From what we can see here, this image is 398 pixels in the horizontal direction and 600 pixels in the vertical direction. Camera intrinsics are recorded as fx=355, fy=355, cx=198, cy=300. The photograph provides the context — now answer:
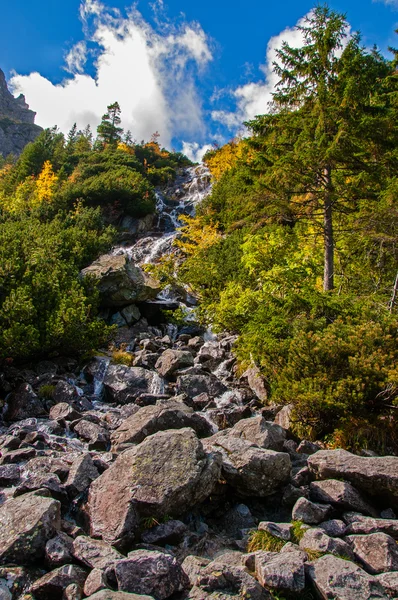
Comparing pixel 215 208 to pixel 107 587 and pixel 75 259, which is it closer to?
pixel 75 259

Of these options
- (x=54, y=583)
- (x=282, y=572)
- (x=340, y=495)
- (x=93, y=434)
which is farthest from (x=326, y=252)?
(x=54, y=583)

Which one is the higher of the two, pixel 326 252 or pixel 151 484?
pixel 326 252

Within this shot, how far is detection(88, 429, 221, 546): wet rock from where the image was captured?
16.5 feet

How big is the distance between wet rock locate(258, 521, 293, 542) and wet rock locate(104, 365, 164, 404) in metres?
6.85

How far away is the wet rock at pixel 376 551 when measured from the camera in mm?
4305

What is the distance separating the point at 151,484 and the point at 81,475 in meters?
1.51

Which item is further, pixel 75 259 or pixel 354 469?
pixel 75 259

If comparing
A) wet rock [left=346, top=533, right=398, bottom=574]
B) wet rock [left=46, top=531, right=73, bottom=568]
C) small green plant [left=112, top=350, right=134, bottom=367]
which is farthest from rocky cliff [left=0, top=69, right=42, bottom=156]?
wet rock [left=346, top=533, right=398, bottom=574]

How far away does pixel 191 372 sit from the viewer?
12461mm

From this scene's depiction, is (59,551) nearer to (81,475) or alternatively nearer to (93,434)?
(81,475)

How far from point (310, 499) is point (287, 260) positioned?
9.57 m

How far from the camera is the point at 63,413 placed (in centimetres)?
924

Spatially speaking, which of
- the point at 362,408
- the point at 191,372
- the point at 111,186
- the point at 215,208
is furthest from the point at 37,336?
the point at 111,186

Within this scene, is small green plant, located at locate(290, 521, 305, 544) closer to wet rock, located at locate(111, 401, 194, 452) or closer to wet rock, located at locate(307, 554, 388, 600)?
wet rock, located at locate(307, 554, 388, 600)
